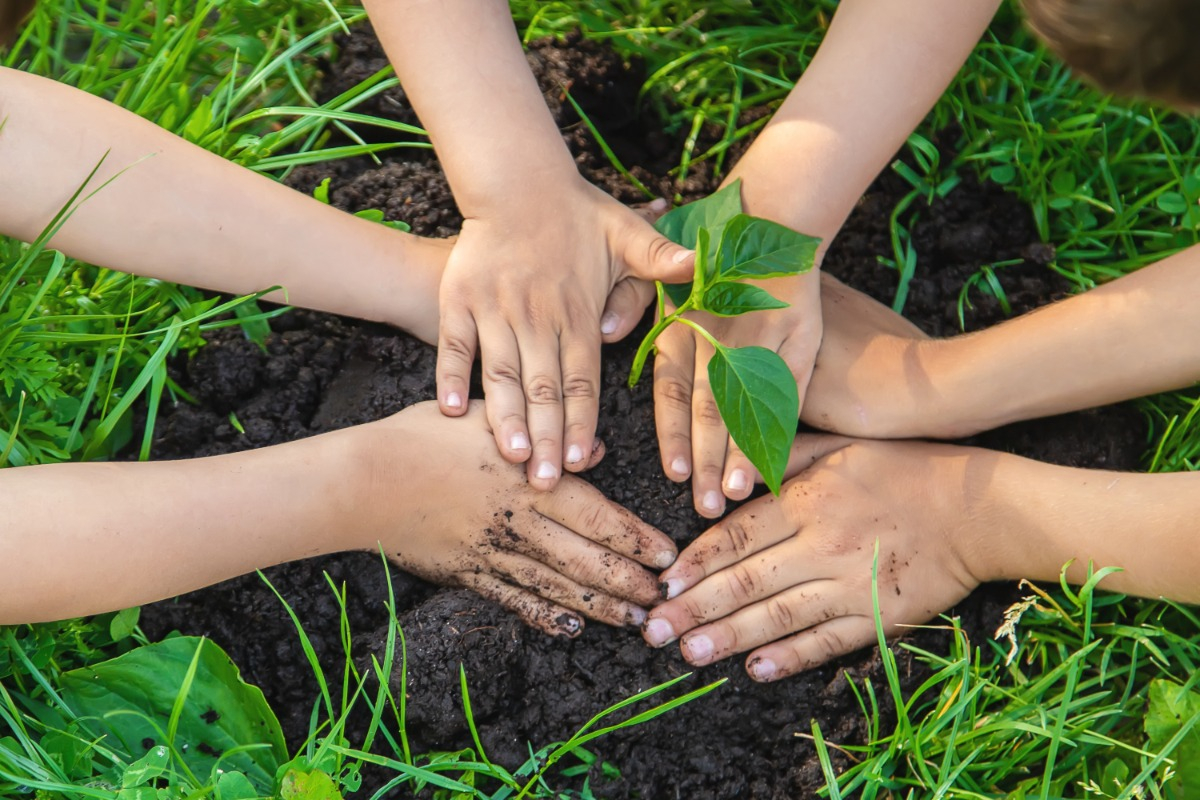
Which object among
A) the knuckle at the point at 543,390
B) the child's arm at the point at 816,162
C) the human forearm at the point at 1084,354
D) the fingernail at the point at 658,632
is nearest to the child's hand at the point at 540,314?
the knuckle at the point at 543,390

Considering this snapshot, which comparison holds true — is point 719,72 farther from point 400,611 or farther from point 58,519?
point 58,519

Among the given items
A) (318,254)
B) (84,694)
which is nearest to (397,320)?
(318,254)

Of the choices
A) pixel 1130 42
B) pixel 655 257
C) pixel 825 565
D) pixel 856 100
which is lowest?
pixel 825 565

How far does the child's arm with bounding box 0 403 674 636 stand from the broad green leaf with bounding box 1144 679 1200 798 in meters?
0.62

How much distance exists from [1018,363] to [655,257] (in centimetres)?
50

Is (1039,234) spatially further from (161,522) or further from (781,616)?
(161,522)

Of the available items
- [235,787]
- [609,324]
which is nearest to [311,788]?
[235,787]

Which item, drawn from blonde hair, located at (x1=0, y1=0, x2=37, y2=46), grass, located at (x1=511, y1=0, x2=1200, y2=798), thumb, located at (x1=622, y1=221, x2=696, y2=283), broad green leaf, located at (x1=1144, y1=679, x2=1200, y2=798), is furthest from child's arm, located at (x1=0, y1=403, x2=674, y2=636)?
broad green leaf, located at (x1=1144, y1=679, x2=1200, y2=798)

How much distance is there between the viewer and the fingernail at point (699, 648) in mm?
1240

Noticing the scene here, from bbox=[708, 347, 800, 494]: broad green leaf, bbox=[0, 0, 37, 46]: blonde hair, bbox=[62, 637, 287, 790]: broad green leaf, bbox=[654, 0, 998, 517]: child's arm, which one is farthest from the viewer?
bbox=[654, 0, 998, 517]: child's arm

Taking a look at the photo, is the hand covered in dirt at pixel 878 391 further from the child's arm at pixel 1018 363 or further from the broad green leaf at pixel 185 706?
the broad green leaf at pixel 185 706

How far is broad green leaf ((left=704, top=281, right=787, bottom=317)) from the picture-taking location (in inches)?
43.2

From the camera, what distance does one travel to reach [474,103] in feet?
4.31

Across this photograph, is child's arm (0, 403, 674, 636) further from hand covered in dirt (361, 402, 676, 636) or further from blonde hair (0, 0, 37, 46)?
blonde hair (0, 0, 37, 46)
